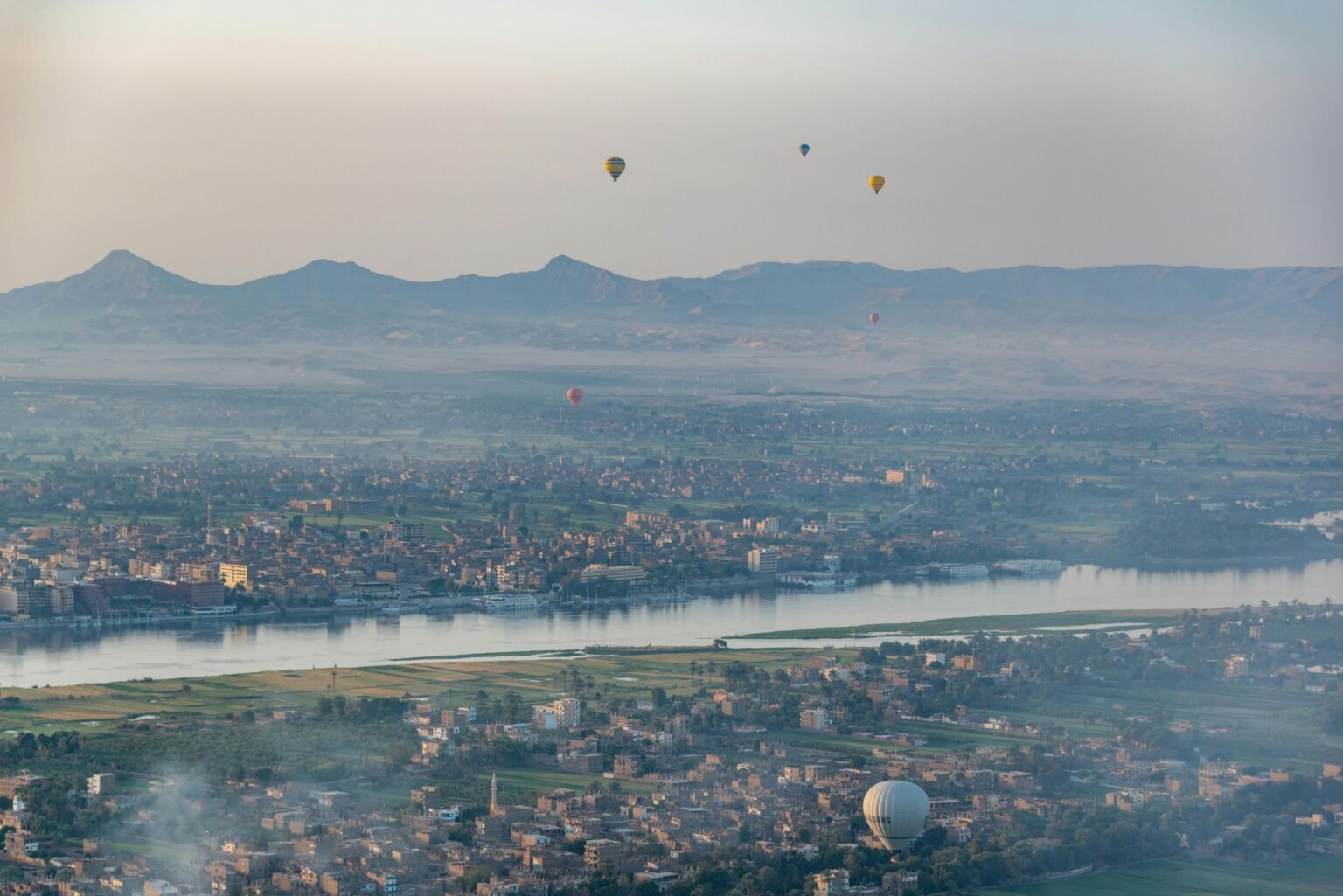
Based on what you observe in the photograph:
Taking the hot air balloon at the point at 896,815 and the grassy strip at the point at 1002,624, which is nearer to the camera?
the hot air balloon at the point at 896,815

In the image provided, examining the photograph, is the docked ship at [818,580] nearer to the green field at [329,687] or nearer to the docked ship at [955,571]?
the docked ship at [955,571]

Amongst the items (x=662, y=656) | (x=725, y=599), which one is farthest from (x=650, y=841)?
(x=725, y=599)

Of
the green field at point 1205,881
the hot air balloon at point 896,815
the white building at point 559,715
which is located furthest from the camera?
the white building at point 559,715

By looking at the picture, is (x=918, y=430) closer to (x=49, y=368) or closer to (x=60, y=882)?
(x=49, y=368)

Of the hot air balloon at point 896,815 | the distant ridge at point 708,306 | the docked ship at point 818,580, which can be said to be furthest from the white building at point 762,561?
the distant ridge at point 708,306

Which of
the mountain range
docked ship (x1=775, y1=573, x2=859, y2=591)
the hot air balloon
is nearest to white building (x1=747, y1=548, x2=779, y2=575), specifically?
docked ship (x1=775, y1=573, x2=859, y2=591)

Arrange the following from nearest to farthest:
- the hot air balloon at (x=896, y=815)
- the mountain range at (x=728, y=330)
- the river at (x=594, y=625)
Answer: the hot air balloon at (x=896, y=815)
the river at (x=594, y=625)
the mountain range at (x=728, y=330)

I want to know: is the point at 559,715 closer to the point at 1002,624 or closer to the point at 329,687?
the point at 329,687
